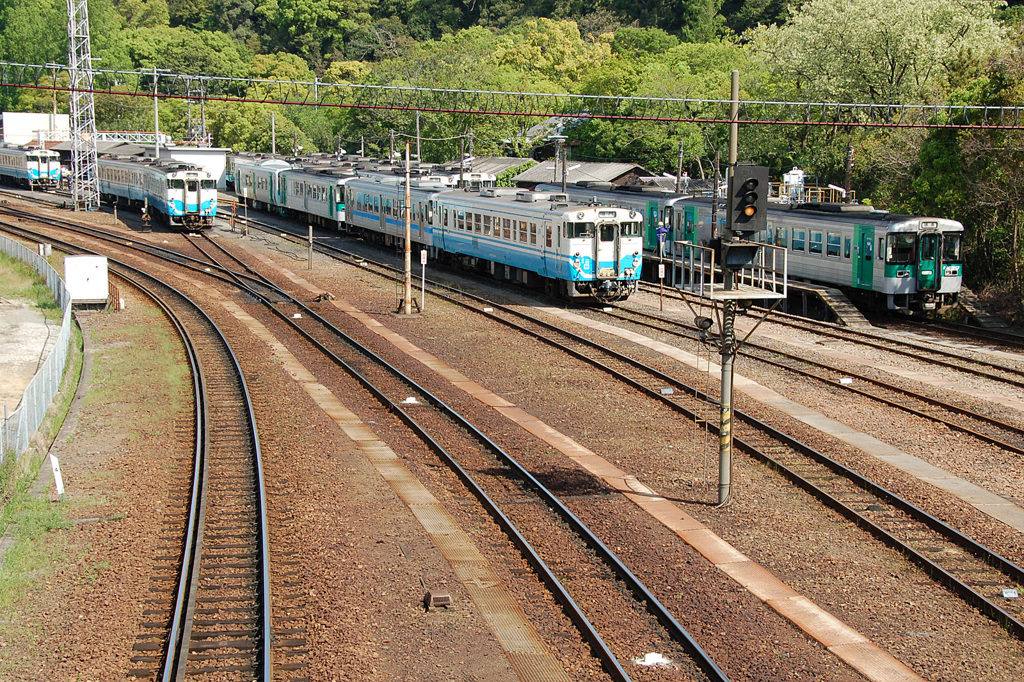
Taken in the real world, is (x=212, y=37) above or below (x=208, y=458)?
above

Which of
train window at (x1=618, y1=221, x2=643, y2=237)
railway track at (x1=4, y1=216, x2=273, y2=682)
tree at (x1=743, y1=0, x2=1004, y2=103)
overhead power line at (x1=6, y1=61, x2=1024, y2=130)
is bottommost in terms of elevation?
railway track at (x1=4, y1=216, x2=273, y2=682)

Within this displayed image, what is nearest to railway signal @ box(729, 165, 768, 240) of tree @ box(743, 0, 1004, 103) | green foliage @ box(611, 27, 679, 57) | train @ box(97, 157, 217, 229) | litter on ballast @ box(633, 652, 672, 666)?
→ litter on ballast @ box(633, 652, 672, 666)

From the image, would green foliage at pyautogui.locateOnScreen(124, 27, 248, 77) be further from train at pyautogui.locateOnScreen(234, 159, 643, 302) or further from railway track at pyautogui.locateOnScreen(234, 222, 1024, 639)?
railway track at pyautogui.locateOnScreen(234, 222, 1024, 639)

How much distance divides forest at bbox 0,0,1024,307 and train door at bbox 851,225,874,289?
5625 mm

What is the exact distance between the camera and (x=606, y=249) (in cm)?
3412

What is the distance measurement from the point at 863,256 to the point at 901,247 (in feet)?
4.52

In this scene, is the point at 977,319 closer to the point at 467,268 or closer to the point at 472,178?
the point at 467,268

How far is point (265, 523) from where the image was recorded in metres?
14.9

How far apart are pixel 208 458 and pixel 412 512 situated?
4583 millimetres

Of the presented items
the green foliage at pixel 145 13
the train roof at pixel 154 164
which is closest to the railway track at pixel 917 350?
the train roof at pixel 154 164

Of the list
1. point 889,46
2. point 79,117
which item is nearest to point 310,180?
point 79,117

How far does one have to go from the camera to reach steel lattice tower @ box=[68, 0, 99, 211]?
56094mm

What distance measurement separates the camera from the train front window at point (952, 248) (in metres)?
33.4

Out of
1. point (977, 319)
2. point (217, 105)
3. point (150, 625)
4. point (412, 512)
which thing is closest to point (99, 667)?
point (150, 625)
